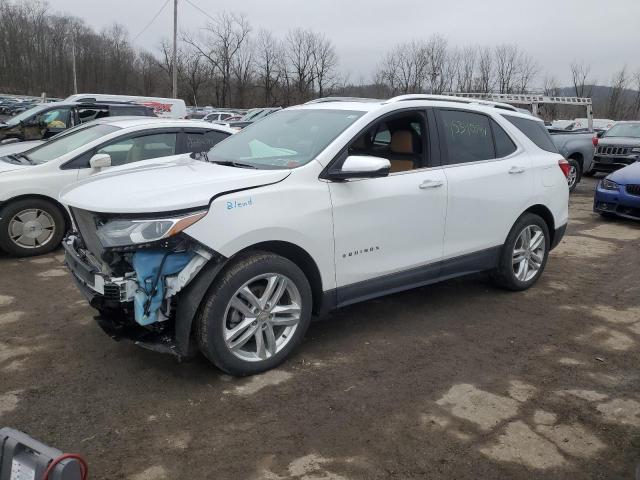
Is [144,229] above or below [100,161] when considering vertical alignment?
below

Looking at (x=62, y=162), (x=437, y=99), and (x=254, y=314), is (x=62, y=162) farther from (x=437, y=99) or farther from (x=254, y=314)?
(x=437, y=99)

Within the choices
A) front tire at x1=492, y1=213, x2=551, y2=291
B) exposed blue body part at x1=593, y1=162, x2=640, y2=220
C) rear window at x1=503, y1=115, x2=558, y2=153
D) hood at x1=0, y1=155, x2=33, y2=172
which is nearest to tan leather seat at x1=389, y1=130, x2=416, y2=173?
rear window at x1=503, y1=115, x2=558, y2=153

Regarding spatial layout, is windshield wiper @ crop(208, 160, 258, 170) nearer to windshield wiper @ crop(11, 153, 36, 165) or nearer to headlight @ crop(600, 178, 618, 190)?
windshield wiper @ crop(11, 153, 36, 165)

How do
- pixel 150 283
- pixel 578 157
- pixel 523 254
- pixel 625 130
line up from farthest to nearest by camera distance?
pixel 625 130, pixel 578 157, pixel 523 254, pixel 150 283

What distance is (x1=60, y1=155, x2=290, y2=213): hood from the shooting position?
322cm

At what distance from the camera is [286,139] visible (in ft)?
14.1

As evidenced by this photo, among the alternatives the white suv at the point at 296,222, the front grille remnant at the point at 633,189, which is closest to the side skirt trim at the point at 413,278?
the white suv at the point at 296,222

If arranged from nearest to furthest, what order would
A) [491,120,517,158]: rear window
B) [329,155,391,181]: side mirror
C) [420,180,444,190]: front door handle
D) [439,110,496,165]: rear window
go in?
[329,155,391,181]: side mirror
[420,180,444,190]: front door handle
[439,110,496,165]: rear window
[491,120,517,158]: rear window

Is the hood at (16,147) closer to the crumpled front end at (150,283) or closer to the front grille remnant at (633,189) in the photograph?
the crumpled front end at (150,283)

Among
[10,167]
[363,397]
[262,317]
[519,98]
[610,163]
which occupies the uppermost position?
[519,98]

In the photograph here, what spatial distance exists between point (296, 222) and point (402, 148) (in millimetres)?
1560

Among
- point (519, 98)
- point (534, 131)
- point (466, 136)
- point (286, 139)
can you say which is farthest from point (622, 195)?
point (519, 98)

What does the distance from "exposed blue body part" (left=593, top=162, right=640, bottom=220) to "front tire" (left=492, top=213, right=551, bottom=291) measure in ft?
14.4

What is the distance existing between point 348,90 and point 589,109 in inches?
1440
